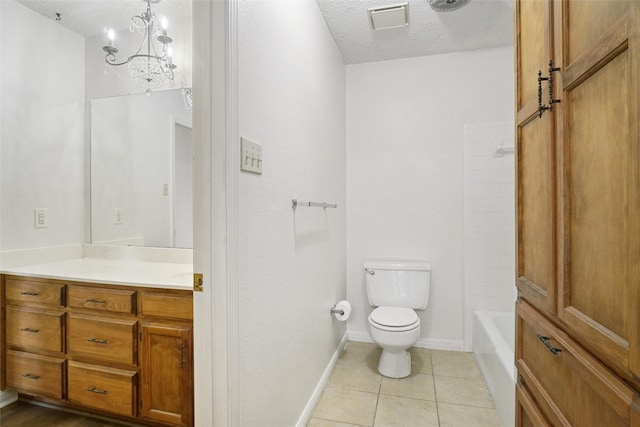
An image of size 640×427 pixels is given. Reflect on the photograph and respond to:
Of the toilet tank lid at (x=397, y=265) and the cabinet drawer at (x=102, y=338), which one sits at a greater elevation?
the toilet tank lid at (x=397, y=265)

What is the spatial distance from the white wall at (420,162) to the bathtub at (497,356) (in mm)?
276

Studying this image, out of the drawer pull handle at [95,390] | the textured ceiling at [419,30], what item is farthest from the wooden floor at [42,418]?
the textured ceiling at [419,30]

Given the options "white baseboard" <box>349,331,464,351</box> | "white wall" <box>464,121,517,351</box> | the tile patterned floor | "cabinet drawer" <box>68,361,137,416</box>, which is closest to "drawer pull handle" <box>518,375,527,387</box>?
the tile patterned floor

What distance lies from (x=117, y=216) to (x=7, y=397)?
3.95 feet

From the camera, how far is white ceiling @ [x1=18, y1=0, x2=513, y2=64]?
6.70 feet

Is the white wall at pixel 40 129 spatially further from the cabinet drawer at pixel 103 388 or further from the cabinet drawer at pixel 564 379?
the cabinet drawer at pixel 564 379

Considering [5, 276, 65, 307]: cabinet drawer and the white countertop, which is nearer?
the white countertop

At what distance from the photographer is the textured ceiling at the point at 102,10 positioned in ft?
6.69

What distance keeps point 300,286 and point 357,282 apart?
1261 mm

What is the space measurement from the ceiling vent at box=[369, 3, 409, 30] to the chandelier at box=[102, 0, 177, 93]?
1.33 metres

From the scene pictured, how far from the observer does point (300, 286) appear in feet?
5.57

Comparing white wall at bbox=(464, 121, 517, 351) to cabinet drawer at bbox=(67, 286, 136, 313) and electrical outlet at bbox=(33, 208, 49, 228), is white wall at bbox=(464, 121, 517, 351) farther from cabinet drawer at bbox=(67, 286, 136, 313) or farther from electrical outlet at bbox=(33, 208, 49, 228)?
electrical outlet at bbox=(33, 208, 49, 228)

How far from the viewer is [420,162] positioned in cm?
272

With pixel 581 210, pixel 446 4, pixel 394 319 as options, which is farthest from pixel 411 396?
pixel 446 4
